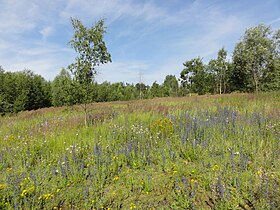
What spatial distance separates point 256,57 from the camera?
34500 mm

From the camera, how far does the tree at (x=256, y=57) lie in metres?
33.5

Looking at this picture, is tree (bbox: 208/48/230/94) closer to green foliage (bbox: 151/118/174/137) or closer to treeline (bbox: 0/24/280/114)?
treeline (bbox: 0/24/280/114)

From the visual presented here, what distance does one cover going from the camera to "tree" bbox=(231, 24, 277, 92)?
3347 cm

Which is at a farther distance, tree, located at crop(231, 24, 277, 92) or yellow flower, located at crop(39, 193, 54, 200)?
tree, located at crop(231, 24, 277, 92)

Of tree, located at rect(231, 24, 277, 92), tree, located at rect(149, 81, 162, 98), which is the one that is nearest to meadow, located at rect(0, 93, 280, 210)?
tree, located at rect(231, 24, 277, 92)

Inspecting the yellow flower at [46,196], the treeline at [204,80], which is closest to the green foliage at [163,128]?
the yellow flower at [46,196]

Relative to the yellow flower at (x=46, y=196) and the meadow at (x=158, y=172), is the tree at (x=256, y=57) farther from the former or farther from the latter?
the yellow flower at (x=46, y=196)

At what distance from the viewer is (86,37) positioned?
6906 mm

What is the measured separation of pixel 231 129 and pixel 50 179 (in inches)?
173

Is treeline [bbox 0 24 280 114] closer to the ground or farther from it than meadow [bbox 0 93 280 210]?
farther from it

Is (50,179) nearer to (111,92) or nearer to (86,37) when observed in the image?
(86,37)

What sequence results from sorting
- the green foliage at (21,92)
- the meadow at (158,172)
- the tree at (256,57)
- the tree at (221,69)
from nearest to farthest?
the meadow at (158,172), the green foliage at (21,92), the tree at (256,57), the tree at (221,69)

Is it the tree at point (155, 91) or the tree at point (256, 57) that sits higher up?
the tree at point (256, 57)

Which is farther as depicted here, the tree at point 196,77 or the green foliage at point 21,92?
the tree at point 196,77
